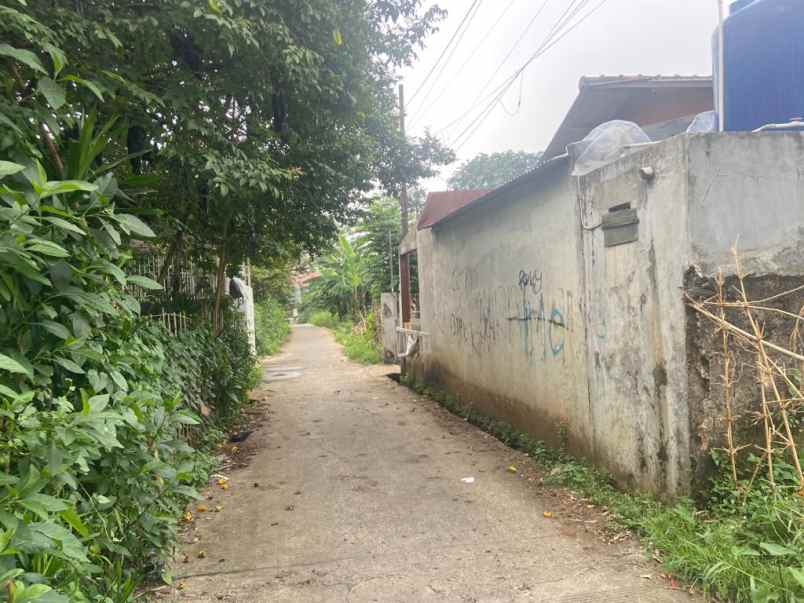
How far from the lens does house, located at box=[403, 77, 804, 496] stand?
12.1 feet

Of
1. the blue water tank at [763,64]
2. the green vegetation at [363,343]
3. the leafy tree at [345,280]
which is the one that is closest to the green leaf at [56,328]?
the blue water tank at [763,64]

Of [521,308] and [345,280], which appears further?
[345,280]

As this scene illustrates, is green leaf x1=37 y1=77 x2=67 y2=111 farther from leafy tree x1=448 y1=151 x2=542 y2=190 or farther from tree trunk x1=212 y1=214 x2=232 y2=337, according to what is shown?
leafy tree x1=448 y1=151 x2=542 y2=190

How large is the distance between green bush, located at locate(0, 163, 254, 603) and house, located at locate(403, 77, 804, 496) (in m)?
3.04

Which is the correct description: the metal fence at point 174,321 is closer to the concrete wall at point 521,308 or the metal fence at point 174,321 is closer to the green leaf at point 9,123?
the green leaf at point 9,123

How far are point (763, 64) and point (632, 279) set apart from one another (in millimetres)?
1931

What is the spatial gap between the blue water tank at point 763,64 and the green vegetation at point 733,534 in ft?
8.52

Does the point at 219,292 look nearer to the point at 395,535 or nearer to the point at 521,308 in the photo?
the point at 521,308

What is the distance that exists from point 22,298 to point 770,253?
4.13 meters

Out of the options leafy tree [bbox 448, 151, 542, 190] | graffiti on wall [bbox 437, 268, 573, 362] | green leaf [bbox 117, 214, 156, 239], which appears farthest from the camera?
leafy tree [bbox 448, 151, 542, 190]

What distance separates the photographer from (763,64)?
14.4 feet

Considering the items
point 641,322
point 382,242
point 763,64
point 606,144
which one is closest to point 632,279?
point 641,322

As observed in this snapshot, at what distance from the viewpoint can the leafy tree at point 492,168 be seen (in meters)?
41.5

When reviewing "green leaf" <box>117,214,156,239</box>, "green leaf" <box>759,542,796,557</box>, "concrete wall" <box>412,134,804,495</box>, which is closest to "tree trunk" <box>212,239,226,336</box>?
"concrete wall" <box>412,134,804,495</box>
